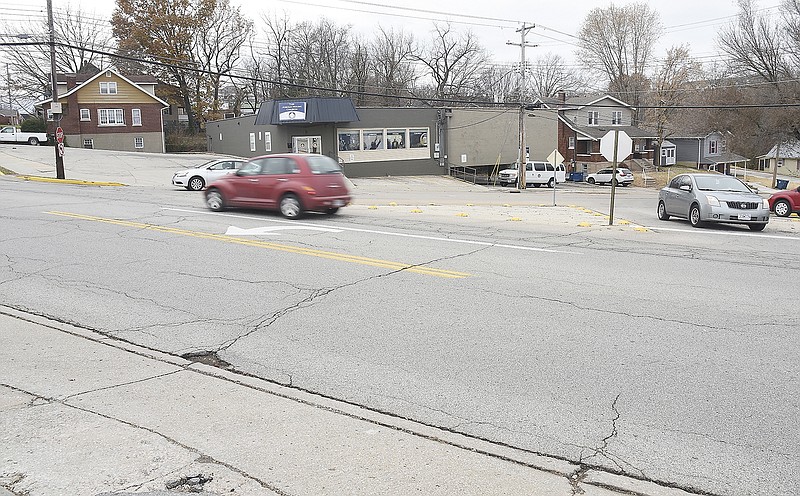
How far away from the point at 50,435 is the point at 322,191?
12884 millimetres

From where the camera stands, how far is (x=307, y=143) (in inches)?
1864

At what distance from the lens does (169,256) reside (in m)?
12.1

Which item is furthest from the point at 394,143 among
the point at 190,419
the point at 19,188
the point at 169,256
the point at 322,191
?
the point at 190,419

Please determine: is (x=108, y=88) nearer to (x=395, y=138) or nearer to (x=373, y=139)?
(x=373, y=139)

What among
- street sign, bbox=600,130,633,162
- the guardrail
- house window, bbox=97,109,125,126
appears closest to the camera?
street sign, bbox=600,130,633,162

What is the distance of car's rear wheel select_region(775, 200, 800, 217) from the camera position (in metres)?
26.1

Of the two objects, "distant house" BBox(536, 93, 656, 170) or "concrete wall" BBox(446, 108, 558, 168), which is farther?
"distant house" BBox(536, 93, 656, 170)

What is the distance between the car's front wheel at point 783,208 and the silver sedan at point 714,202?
23.3ft

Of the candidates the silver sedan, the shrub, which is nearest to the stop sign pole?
the silver sedan

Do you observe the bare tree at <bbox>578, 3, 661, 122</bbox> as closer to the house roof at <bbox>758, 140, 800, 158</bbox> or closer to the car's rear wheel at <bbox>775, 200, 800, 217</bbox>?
the house roof at <bbox>758, 140, 800, 158</bbox>

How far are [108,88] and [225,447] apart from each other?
6208cm

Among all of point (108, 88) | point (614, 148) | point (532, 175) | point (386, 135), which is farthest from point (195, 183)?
point (108, 88)

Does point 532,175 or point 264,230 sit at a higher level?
point 532,175

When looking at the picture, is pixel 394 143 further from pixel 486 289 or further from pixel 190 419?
pixel 190 419
